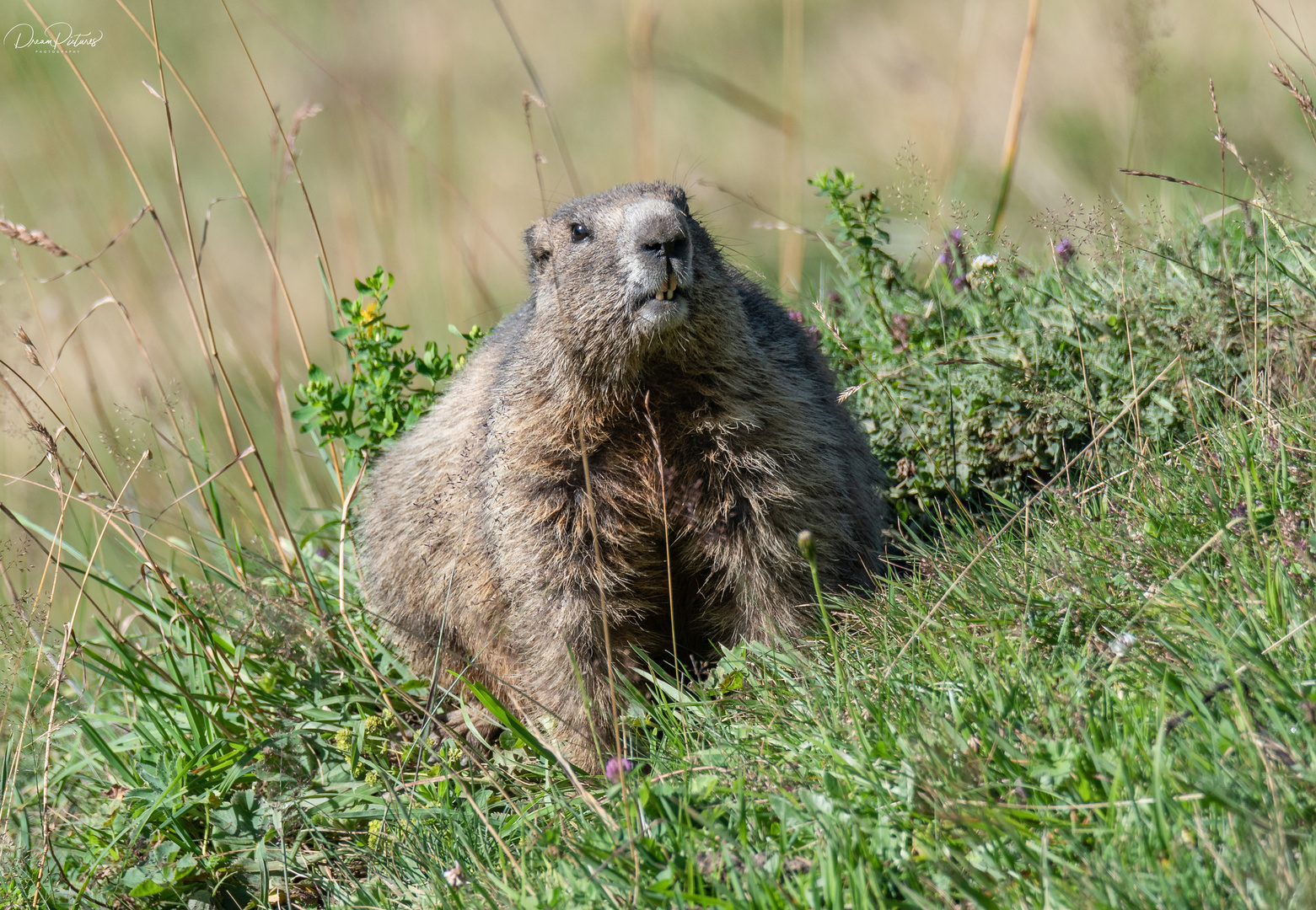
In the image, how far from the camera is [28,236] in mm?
3639

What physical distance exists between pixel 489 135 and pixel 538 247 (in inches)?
384

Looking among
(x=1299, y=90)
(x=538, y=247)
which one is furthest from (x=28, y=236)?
(x=1299, y=90)

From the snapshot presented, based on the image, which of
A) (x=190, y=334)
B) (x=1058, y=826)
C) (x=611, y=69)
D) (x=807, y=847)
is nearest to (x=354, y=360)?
(x=807, y=847)

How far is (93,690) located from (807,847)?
144 inches

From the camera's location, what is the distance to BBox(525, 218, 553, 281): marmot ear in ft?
13.0

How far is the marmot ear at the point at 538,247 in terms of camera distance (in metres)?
3.96

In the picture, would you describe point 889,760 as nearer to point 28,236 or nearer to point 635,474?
point 635,474

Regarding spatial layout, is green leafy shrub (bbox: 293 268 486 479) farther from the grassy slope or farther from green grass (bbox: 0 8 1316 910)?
the grassy slope

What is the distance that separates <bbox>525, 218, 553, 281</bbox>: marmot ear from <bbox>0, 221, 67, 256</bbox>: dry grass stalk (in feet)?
5.17

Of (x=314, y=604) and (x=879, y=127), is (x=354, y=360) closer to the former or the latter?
(x=314, y=604)

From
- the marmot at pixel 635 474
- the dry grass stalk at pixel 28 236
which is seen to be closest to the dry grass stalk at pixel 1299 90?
the marmot at pixel 635 474

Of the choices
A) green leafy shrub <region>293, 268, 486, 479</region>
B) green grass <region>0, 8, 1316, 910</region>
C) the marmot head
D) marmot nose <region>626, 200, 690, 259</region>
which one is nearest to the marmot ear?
the marmot head

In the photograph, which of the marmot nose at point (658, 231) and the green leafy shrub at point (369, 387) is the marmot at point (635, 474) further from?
the green leafy shrub at point (369, 387)

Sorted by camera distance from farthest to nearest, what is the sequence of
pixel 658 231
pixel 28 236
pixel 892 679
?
pixel 28 236 < pixel 658 231 < pixel 892 679
